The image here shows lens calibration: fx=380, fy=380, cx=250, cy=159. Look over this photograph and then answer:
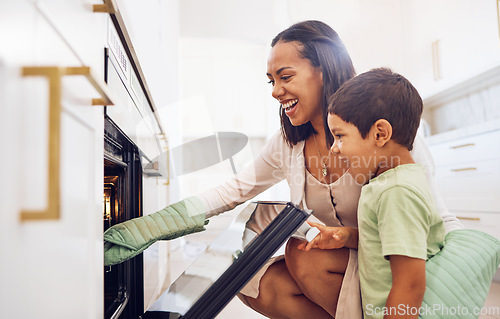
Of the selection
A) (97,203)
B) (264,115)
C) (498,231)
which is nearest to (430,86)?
(498,231)

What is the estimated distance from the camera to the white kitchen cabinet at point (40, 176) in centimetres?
30

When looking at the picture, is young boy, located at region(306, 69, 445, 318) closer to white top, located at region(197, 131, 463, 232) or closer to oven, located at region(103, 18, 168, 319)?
white top, located at region(197, 131, 463, 232)

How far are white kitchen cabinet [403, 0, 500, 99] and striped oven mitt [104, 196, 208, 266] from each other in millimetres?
2515

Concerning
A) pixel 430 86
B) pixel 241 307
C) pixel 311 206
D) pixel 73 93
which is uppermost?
pixel 430 86

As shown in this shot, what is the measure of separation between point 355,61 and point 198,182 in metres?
2.30

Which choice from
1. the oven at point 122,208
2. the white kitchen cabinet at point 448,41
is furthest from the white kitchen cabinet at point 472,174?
the oven at point 122,208

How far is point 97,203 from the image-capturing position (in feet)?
1.86

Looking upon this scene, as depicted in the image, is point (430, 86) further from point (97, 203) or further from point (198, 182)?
point (97, 203)

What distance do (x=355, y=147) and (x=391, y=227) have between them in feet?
0.75

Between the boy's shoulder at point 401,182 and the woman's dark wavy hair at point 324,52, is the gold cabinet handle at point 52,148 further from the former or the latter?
the woman's dark wavy hair at point 324,52

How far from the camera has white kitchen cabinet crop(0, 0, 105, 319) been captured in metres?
0.30

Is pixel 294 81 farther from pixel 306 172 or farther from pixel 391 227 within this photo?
pixel 391 227

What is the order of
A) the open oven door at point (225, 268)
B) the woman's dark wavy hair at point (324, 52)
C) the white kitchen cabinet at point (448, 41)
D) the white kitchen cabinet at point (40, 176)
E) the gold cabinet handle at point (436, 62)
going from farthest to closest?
the gold cabinet handle at point (436, 62) < the white kitchen cabinet at point (448, 41) < the woman's dark wavy hair at point (324, 52) < the open oven door at point (225, 268) < the white kitchen cabinet at point (40, 176)

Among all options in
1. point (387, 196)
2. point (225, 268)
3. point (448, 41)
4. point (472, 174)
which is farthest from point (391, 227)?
point (448, 41)
